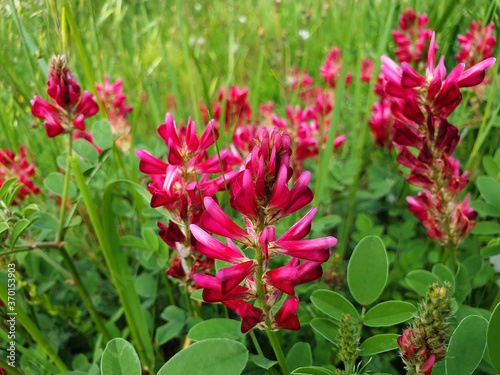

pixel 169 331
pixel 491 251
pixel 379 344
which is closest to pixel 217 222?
pixel 379 344

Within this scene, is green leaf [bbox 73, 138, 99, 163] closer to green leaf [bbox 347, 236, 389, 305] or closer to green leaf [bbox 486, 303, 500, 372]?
green leaf [bbox 347, 236, 389, 305]

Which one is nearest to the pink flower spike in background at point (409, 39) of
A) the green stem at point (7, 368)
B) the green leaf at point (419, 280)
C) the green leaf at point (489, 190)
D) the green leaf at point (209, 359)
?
the green leaf at point (489, 190)

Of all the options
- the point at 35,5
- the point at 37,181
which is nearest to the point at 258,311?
the point at 35,5

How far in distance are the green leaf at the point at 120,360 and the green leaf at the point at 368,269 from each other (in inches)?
16.8

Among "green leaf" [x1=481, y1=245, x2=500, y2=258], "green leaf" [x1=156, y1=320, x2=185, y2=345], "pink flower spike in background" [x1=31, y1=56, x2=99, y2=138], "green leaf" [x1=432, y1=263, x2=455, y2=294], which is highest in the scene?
→ "pink flower spike in background" [x1=31, y1=56, x2=99, y2=138]

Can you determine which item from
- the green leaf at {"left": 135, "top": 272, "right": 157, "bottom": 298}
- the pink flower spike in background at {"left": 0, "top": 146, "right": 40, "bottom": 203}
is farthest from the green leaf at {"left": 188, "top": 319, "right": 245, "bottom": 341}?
the pink flower spike in background at {"left": 0, "top": 146, "right": 40, "bottom": 203}

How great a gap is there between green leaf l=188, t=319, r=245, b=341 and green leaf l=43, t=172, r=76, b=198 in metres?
0.58

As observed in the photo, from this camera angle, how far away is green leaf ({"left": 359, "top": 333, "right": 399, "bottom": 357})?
0.73 m

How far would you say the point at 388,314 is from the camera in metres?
0.80

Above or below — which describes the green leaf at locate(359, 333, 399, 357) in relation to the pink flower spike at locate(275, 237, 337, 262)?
below

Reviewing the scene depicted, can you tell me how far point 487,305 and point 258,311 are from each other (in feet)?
2.56

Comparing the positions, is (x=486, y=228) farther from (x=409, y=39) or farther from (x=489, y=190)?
(x=409, y=39)

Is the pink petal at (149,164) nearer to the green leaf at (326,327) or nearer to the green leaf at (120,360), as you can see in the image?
the green leaf at (120,360)

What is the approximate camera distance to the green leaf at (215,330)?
77 cm
